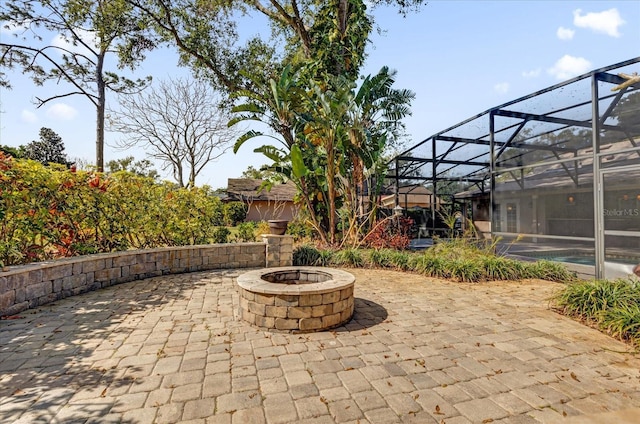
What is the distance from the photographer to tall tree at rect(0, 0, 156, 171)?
11867 mm

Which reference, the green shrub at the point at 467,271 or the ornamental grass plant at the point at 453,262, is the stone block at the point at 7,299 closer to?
the ornamental grass plant at the point at 453,262

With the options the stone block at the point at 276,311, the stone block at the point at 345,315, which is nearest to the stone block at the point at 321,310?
the stone block at the point at 345,315

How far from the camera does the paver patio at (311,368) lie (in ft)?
7.80

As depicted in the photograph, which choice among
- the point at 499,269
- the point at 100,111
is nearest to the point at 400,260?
the point at 499,269

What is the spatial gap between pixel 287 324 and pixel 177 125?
718 inches

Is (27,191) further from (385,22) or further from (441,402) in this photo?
(385,22)

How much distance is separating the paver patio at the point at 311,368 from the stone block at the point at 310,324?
10 cm

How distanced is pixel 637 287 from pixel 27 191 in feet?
32.3

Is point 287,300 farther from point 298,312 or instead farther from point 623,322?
point 623,322

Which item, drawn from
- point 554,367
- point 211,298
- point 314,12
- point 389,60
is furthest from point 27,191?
point 314,12

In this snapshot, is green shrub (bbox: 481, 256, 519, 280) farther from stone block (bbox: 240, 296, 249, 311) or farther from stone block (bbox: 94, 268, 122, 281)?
stone block (bbox: 94, 268, 122, 281)

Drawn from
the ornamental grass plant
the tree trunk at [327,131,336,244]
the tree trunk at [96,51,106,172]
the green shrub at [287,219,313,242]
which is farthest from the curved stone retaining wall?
the tree trunk at [96,51,106,172]

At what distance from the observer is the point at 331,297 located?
4.18 metres

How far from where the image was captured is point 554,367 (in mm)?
3137
